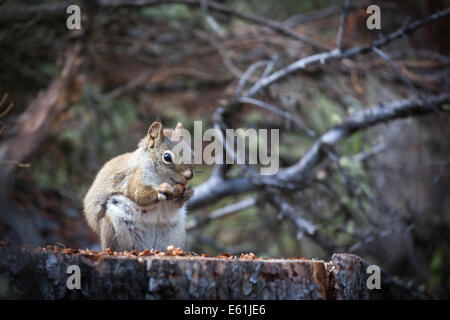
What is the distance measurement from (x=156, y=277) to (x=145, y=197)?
1.56ft

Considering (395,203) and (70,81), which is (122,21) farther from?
(395,203)

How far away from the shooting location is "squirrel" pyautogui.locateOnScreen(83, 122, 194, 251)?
2.07 m

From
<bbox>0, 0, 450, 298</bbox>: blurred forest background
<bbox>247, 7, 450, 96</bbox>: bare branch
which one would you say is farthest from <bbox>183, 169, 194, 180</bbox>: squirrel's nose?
<bbox>247, 7, 450, 96</bbox>: bare branch

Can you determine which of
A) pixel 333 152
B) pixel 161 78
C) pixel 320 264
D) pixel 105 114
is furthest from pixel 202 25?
pixel 320 264

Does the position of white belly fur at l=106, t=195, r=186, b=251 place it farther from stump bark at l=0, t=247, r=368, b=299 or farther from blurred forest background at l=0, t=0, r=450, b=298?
blurred forest background at l=0, t=0, r=450, b=298

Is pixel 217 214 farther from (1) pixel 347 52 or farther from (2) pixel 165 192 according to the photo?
(2) pixel 165 192

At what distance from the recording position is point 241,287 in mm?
1737

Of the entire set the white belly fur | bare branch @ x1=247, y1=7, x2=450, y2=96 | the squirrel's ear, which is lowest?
the white belly fur

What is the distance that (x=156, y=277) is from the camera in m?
1.67

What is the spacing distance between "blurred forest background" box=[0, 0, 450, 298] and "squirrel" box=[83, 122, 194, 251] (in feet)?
2.86

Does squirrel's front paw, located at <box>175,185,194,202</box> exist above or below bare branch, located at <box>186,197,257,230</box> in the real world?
below

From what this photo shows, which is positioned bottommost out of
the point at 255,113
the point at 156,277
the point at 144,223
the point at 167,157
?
the point at 156,277

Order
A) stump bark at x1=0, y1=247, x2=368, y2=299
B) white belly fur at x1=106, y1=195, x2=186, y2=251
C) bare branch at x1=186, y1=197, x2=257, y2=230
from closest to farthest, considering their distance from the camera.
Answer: stump bark at x1=0, y1=247, x2=368, y2=299, white belly fur at x1=106, y1=195, x2=186, y2=251, bare branch at x1=186, y1=197, x2=257, y2=230

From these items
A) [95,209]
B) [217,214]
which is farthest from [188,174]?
[217,214]
